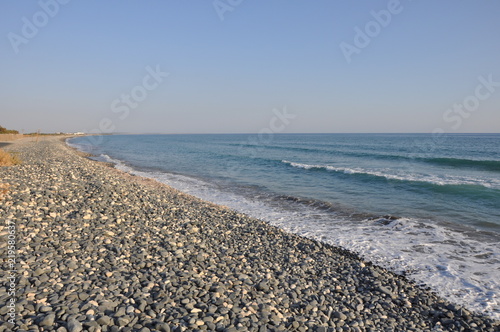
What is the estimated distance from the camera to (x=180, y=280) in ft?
20.6

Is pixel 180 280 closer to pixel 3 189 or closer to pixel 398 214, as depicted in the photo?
pixel 3 189

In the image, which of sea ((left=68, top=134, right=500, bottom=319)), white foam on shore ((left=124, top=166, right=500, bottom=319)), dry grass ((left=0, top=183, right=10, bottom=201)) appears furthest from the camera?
dry grass ((left=0, top=183, right=10, bottom=201))

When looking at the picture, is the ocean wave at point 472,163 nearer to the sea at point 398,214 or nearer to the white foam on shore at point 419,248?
the sea at point 398,214

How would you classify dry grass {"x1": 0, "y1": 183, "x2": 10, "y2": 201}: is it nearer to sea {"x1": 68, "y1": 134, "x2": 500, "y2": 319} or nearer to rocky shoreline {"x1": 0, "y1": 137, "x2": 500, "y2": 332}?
rocky shoreline {"x1": 0, "y1": 137, "x2": 500, "y2": 332}

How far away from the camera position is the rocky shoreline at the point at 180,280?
4914 mm

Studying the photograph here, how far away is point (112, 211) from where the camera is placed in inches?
405

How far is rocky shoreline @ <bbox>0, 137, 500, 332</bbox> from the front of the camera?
16.1 ft

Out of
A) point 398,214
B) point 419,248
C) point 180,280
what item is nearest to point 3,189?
point 180,280

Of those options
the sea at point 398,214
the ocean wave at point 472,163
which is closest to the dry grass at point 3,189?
the sea at point 398,214

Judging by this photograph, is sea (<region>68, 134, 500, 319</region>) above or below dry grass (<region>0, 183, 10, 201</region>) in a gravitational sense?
below

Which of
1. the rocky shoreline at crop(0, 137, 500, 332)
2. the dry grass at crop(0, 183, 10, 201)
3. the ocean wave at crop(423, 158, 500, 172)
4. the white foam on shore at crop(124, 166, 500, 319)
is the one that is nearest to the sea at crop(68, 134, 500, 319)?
the white foam on shore at crop(124, 166, 500, 319)

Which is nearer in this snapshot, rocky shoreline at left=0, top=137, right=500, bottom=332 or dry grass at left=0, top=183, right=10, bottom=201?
rocky shoreline at left=0, top=137, right=500, bottom=332

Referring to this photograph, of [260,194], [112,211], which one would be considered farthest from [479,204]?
[112,211]

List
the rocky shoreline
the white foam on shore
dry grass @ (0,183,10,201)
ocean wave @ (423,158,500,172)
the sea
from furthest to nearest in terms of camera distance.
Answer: ocean wave @ (423,158,500,172) → dry grass @ (0,183,10,201) → the sea → the white foam on shore → the rocky shoreline
